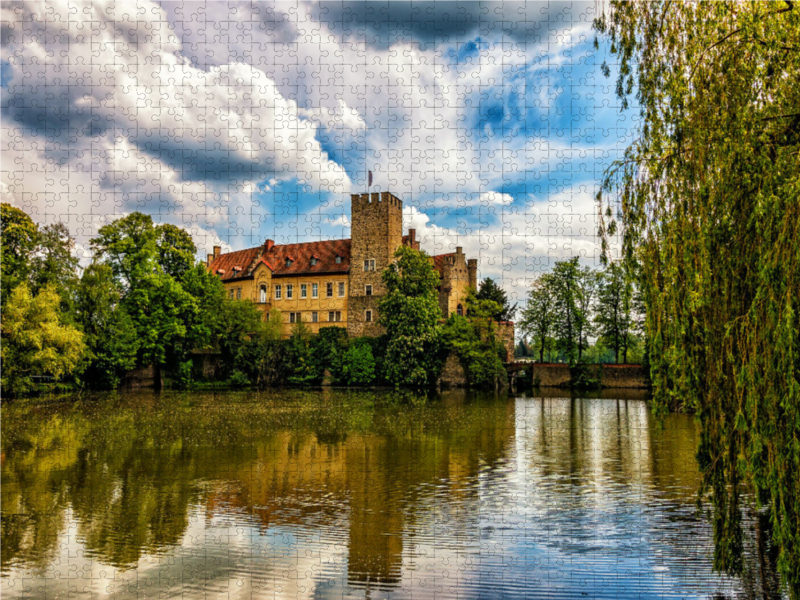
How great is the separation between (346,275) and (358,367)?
423 inches

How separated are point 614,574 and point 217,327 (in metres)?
48.2

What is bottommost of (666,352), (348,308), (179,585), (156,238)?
(179,585)

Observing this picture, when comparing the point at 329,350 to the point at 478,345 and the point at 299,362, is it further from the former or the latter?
the point at 478,345

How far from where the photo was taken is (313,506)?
37.2ft

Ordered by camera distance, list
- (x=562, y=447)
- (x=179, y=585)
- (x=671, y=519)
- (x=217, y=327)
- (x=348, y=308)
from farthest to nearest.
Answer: (x=348, y=308)
(x=217, y=327)
(x=562, y=447)
(x=671, y=519)
(x=179, y=585)

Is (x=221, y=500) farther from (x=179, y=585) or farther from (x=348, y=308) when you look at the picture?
(x=348, y=308)

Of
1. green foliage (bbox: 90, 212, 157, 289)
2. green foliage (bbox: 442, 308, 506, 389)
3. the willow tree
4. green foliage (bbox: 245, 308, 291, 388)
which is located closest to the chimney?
green foliage (bbox: 442, 308, 506, 389)

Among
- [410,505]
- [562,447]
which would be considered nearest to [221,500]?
[410,505]

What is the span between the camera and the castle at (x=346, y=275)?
188 ft

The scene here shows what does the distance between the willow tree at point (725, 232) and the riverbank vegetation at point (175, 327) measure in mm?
34007

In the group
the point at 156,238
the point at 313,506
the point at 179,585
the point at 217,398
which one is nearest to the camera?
the point at 179,585

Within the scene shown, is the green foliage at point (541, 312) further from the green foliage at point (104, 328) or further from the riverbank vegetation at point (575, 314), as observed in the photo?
the green foliage at point (104, 328)

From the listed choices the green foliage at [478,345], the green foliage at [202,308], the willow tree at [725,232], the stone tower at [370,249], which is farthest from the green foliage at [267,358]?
the willow tree at [725,232]

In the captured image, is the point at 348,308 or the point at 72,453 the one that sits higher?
the point at 348,308
